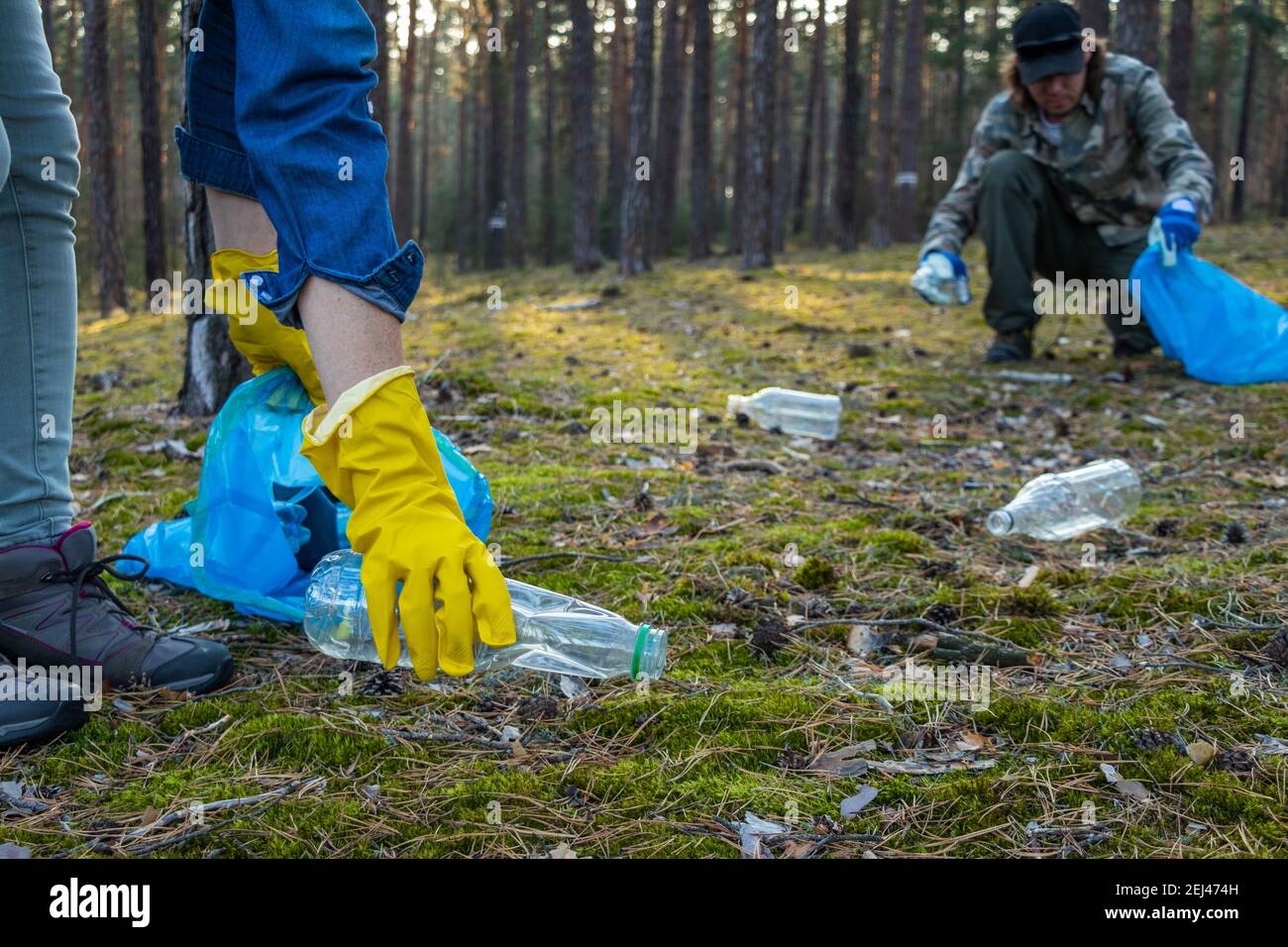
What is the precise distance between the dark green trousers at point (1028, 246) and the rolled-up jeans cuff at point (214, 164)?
4899 millimetres

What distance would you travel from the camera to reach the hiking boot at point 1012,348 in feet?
20.9

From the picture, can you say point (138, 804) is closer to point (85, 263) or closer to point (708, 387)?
point (708, 387)

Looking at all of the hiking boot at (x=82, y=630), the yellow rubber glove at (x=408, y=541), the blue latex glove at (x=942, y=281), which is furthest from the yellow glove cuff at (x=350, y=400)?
the blue latex glove at (x=942, y=281)

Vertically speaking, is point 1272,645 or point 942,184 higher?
point 942,184

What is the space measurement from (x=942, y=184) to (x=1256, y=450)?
2365 centimetres

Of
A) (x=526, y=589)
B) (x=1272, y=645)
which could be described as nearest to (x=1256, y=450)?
(x=1272, y=645)

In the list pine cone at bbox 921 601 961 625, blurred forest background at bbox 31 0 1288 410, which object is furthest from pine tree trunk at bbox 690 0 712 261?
pine cone at bbox 921 601 961 625

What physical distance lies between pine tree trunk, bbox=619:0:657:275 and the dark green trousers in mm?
8810

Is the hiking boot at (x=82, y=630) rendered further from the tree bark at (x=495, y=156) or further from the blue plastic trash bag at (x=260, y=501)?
the tree bark at (x=495, y=156)

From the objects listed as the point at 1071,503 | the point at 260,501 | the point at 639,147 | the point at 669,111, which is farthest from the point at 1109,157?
the point at 669,111

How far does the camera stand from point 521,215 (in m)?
20.5

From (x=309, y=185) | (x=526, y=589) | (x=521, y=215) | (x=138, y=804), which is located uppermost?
(x=521, y=215)

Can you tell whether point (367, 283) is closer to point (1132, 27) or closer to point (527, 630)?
point (527, 630)
